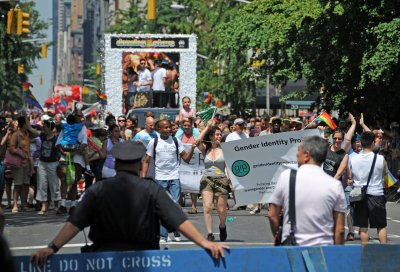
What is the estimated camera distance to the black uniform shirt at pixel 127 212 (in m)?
7.41

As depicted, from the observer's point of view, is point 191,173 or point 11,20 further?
point 11,20

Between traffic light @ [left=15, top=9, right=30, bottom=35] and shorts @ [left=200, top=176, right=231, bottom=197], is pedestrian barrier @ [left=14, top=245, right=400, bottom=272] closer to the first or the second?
shorts @ [left=200, top=176, right=231, bottom=197]

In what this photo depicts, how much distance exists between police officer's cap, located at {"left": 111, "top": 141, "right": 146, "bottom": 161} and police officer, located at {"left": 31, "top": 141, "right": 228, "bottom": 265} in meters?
0.05

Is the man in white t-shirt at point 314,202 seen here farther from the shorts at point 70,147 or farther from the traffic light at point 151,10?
the traffic light at point 151,10

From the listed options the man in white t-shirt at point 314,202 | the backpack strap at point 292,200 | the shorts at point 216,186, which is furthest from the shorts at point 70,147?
the backpack strap at point 292,200

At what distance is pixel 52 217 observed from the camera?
20906 mm

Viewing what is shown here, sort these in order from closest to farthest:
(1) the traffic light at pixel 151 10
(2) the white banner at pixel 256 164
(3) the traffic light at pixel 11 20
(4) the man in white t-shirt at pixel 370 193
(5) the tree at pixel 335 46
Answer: (4) the man in white t-shirt at pixel 370 193 → (2) the white banner at pixel 256 164 → (5) the tree at pixel 335 46 → (3) the traffic light at pixel 11 20 → (1) the traffic light at pixel 151 10

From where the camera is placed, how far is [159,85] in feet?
122

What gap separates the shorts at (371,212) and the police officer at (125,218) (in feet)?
22.5

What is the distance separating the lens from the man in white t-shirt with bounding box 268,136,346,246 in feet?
26.2

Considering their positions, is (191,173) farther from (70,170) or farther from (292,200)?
(292,200)

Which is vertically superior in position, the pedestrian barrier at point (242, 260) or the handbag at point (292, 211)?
the handbag at point (292, 211)

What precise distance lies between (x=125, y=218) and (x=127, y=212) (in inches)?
1.6

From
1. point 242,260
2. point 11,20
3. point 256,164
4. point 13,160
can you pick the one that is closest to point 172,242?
point 256,164
